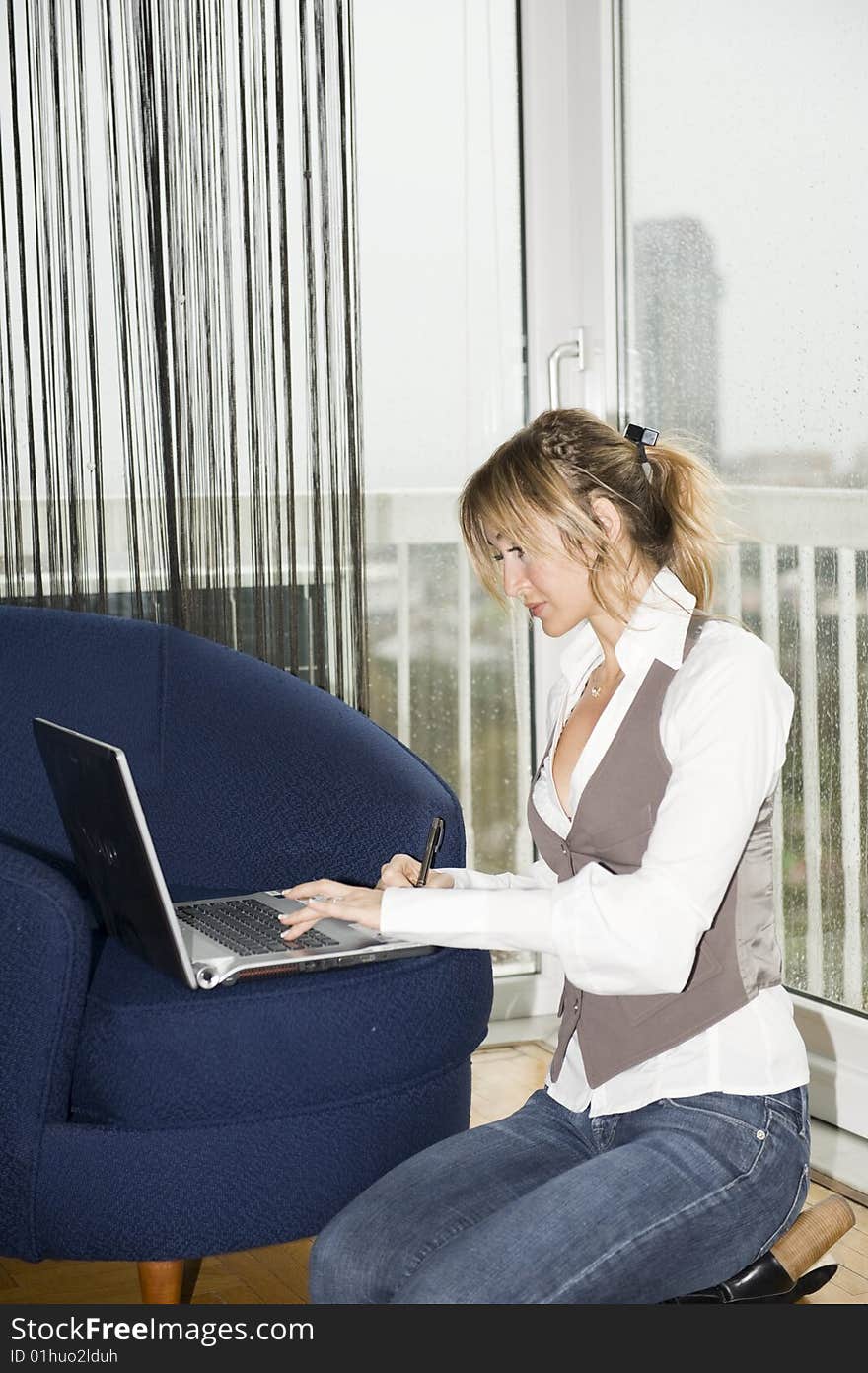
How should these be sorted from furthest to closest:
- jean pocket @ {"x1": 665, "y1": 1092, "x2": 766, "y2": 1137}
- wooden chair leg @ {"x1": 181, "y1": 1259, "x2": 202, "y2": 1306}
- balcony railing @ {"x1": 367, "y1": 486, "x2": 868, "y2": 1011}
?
1. balcony railing @ {"x1": 367, "y1": 486, "x2": 868, "y2": 1011}
2. wooden chair leg @ {"x1": 181, "y1": 1259, "x2": 202, "y2": 1306}
3. jean pocket @ {"x1": 665, "y1": 1092, "x2": 766, "y2": 1137}

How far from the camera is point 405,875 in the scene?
160cm

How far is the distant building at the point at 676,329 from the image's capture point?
2.70 m

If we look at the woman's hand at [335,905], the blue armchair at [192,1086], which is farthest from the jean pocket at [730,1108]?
the blue armchair at [192,1086]

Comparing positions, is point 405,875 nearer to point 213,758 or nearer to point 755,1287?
point 755,1287

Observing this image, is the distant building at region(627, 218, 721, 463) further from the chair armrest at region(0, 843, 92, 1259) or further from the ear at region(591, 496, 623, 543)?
the chair armrest at region(0, 843, 92, 1259)

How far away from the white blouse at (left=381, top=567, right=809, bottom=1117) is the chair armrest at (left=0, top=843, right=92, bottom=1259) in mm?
391

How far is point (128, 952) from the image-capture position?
1.84 meters

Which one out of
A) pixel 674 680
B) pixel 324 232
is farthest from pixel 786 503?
pixel 674 680

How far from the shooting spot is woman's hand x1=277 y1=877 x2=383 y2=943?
145 cm

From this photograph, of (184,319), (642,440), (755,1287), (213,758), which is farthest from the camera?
(184,319)

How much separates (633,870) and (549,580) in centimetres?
30

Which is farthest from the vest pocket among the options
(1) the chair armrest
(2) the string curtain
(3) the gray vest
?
(2) the string curtain

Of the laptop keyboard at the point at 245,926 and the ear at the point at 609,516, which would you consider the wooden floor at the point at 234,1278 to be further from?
the ear at the point at 609,516

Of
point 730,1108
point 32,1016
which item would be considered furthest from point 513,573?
point 32,1016
